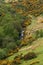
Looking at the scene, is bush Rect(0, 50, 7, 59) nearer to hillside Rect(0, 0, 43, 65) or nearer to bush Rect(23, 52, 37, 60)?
hillside Rect(0, 0, 43, 65)

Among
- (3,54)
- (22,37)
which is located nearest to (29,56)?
(3,54)

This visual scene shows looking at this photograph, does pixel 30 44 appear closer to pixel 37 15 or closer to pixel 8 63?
pixel 8 63

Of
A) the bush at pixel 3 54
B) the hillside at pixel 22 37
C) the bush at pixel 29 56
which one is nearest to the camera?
the bush at pixel 29 56

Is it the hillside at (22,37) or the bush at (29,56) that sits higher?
the hillside at (22,37)

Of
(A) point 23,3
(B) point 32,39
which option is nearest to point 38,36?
(B) point 32,39

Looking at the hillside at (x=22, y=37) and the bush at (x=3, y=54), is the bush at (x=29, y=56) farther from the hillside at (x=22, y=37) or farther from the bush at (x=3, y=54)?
the bush at (x=3, y=54)

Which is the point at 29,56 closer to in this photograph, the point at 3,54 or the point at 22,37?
the point at 3,54

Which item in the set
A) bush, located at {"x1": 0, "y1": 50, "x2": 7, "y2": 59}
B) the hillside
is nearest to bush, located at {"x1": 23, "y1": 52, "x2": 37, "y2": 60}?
the hillside

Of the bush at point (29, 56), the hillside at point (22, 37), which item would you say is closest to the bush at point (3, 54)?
the hillside at point (22, 37)

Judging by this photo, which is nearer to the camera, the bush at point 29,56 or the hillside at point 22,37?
the bush at point 29,56

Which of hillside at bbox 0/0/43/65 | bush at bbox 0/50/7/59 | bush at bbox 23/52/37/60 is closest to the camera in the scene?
bush at bbox 23/52/37/60

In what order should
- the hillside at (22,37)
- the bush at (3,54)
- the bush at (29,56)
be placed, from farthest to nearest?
the bush at (3,54) → the hillside at (22,37) → the bush at (29,56)
